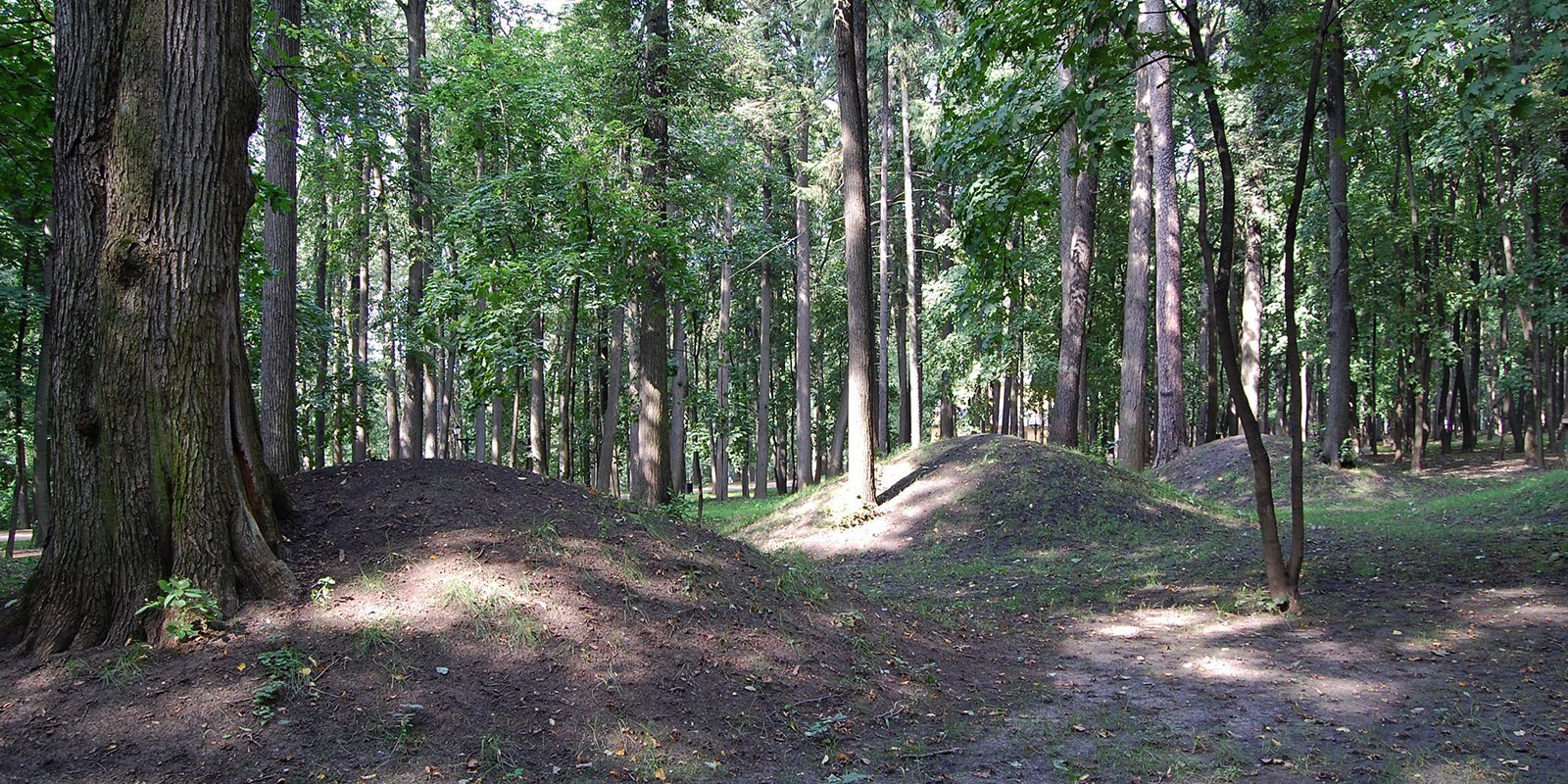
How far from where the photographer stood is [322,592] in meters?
4.44

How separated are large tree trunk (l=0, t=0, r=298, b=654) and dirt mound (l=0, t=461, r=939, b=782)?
0.36 m

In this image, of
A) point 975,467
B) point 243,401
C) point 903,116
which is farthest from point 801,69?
point 243,401

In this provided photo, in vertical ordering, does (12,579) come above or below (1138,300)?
below

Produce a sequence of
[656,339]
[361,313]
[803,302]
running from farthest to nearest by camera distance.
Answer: [803,302] → [361,313] → [656,339]

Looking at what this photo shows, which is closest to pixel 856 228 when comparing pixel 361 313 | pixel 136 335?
pixel 136 335

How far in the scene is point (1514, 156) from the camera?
18.5m

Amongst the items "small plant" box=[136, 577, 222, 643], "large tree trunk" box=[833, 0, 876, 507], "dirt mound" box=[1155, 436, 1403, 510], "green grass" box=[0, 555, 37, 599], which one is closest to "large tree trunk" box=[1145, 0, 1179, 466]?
"dirt mound" box=[1155, 436, 1403, 510]

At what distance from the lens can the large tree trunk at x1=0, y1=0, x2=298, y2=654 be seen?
13.1 feet

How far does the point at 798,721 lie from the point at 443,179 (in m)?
17.2

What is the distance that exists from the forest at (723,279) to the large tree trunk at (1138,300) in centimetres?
11

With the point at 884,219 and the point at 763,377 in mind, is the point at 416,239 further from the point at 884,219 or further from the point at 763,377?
the point at 763,377

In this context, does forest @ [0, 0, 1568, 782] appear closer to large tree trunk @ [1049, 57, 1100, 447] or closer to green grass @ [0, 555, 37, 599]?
large tree trunk @ [1049, 57, 1100, 447]

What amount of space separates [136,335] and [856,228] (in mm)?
8818

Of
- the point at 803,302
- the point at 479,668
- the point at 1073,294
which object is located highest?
the point at 803,302
